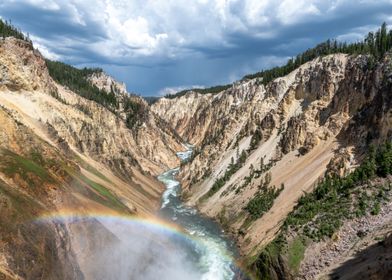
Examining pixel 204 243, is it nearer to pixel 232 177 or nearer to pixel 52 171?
pixel 52 171

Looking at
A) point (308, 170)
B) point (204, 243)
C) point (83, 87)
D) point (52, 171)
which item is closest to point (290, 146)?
point (308, 170)

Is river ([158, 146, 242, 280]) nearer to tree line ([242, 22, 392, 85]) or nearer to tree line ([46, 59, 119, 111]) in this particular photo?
tree line ([242, 22, 392, 85])

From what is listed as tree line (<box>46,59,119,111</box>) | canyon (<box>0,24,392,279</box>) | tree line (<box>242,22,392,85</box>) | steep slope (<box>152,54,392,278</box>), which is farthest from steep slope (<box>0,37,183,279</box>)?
tree line (<box>242,22,392,85</box>)

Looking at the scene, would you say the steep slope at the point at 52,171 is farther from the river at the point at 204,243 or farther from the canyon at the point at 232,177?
the river at the point at 204,243

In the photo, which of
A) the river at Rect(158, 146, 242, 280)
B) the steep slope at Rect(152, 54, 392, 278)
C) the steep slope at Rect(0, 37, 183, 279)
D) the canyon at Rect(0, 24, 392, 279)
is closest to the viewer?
the steep slope at Rect(0, 37, 183, 279)

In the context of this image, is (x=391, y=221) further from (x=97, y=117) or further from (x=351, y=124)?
(x=97, y=117)

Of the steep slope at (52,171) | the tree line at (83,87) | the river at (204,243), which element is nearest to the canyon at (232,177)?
the steep slope at (52,171)

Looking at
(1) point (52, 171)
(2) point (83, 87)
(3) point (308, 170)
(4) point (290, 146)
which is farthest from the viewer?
(2) point (83, 87)
